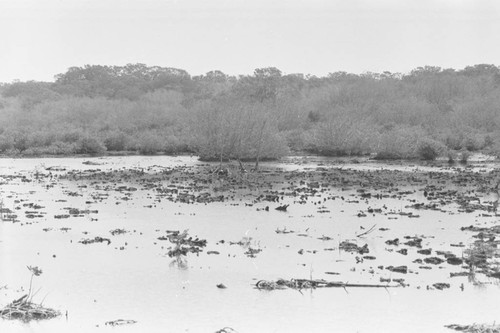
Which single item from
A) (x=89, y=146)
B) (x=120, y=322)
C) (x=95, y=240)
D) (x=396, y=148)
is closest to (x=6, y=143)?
(x=89, y=146)

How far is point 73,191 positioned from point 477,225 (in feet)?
71.5

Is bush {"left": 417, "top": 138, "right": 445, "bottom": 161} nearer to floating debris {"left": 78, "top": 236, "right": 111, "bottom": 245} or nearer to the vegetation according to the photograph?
the vegetation

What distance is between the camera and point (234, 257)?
80.3 ft

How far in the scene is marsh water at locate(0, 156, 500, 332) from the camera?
18.0 m

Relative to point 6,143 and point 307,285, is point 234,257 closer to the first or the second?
point 307,285

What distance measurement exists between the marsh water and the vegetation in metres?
20.9

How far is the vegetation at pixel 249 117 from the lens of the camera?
69.4 m

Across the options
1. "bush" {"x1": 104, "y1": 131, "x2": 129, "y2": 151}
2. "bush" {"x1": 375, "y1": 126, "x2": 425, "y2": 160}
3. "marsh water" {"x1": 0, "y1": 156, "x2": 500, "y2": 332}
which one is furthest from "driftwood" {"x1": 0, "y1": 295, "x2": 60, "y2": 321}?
"bush" {"x1": 104, "y1": 131, "x2": 129, "y2": 151}

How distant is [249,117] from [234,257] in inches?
1605

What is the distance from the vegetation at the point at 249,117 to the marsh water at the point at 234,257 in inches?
824

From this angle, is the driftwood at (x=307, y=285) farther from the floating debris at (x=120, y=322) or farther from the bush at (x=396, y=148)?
the bush at (x=396, y=148)

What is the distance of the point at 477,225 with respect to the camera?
3031 cm

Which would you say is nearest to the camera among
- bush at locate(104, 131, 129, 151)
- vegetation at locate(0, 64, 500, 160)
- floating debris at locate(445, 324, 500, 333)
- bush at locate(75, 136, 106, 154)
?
floating debris at locate(445, 324, 500, 333)

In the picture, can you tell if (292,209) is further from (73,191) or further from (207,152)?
(207,152)
